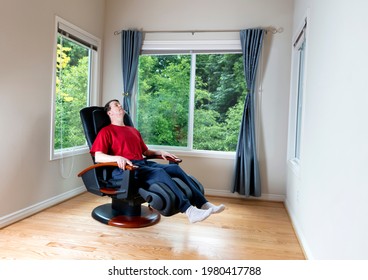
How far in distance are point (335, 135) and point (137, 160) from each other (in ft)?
5.51

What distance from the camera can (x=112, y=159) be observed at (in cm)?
239

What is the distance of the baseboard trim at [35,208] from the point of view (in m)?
2.48

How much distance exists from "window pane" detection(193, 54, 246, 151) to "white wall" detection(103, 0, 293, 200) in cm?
24

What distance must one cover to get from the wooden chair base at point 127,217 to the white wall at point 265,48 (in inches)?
47.4

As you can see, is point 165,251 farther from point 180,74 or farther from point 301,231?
point 180,74

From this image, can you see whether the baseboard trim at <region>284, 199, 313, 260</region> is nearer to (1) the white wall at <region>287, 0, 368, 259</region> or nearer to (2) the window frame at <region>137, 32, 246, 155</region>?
(1) the white wall at <region>287, 0, 368, 259</region>

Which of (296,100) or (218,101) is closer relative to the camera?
(296,100)

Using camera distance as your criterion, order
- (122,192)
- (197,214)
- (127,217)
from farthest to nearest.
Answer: (127,217), (122,192), (197,214)

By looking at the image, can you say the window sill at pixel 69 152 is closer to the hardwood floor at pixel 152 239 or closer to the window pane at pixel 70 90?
the window pane at pixel 70 90

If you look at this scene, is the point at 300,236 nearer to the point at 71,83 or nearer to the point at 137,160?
the point at 137,160

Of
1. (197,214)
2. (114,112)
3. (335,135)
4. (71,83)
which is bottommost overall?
(197,214)

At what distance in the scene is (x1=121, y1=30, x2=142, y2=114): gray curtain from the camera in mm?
3781

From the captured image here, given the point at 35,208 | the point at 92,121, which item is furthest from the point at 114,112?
the point at 35,208

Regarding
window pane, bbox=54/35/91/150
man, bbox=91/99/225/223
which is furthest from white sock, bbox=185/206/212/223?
window pane, bbox=54/35/91/150
